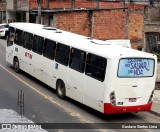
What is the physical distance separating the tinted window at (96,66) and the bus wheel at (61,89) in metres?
2.21

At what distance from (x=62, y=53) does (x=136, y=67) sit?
3.93m

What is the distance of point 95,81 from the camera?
15.0 meters

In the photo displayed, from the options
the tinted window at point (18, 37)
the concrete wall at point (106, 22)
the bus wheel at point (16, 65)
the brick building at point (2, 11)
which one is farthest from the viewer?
the brick building at point (2, 11)

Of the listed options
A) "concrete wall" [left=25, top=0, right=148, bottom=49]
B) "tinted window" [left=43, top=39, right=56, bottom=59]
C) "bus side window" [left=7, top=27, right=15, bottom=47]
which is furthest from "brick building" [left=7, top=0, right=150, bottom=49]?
"tinted window" [left=43, top=39, right=56, bottom=59]

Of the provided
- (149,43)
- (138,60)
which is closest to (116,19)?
(149,43)

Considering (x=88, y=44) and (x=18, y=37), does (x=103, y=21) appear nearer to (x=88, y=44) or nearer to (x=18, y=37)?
(x=18, y=37)

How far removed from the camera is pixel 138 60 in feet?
48.8

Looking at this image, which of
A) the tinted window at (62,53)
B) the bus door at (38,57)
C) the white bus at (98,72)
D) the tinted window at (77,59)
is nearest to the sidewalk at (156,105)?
the white bus at (98,72)

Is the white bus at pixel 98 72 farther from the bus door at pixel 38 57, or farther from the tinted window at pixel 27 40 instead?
the tinted window at pixel 27 40

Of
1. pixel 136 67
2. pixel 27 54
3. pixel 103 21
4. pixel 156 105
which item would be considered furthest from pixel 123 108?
pixel 103 21

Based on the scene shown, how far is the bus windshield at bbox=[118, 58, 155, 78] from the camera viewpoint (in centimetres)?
1455

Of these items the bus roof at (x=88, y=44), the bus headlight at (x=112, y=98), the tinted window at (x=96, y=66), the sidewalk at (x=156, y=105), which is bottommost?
the sidewalk at (x=156, y=105)

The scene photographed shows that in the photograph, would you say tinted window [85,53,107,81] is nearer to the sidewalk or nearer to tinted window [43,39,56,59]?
the sidewalk

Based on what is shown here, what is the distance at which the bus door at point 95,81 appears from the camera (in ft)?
48.2
